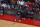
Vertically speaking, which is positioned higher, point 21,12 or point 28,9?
point 28,9

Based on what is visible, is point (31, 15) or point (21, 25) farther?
point (31, 15)

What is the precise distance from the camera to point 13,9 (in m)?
4.12

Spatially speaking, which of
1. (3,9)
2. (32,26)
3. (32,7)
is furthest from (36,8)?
(3,9)

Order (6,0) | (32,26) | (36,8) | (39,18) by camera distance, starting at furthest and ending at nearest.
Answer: (6,0), (36,8), (39,18), (32,26)

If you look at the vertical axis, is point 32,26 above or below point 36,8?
below

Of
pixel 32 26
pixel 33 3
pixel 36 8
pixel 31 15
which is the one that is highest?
pixel 33 3

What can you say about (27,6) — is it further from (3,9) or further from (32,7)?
(3,9)

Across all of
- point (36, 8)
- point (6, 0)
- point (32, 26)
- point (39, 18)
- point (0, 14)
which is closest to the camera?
point (32, 26)

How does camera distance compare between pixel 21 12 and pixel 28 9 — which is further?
pixel 28 9

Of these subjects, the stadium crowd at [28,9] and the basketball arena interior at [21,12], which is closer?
the basketball arena interior at [21,12]

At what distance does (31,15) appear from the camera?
143 inches

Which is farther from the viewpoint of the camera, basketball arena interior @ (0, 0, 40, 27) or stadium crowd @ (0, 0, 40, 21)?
stadium crowd @ (0, 0, 40, 21)

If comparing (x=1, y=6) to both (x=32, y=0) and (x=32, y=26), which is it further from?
(x=32, y=26)

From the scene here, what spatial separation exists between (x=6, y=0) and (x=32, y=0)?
1.55 m
